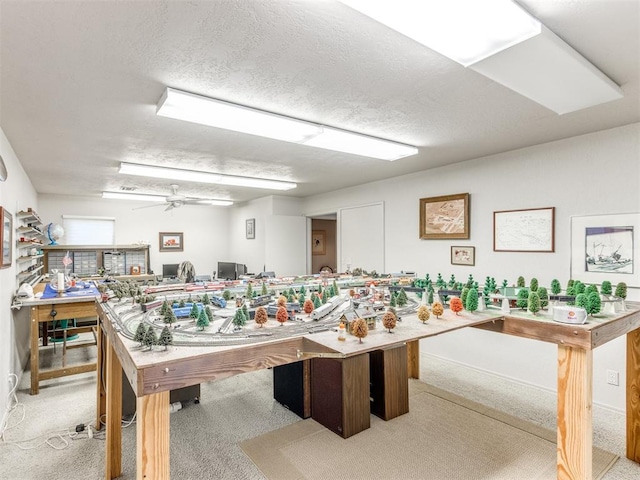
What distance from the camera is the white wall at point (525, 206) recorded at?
9.95 ft

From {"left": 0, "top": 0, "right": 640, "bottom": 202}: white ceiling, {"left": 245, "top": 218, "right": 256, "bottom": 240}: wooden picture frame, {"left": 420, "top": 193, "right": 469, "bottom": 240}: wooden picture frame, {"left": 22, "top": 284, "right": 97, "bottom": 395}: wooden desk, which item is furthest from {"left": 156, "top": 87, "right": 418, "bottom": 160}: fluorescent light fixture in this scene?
{"left": 245, "top": 218, "right": 256, "bottom": 240}: wooden picture frame

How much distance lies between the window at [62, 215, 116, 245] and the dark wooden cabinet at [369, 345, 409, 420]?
6448 millimetres

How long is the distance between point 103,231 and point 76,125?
5.01 m

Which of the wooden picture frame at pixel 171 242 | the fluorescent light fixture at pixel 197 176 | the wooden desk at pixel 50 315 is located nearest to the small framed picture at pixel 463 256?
the fluorescent light fixture at pixel 197 176

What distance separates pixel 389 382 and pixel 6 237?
3465 millimetres

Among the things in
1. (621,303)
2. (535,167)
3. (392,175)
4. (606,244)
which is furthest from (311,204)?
(621,303)

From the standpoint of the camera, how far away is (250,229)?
24.6 feet

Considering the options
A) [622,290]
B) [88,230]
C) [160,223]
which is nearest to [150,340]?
[622,290]

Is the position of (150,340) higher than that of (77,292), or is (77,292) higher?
(150,340)

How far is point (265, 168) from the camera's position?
14.5ft

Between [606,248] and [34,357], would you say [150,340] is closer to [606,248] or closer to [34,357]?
[34,357]

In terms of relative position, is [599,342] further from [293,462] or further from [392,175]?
[392,175]

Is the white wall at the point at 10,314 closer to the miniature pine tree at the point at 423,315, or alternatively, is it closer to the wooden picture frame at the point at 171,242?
the miniature pine tree at the point at 423,315

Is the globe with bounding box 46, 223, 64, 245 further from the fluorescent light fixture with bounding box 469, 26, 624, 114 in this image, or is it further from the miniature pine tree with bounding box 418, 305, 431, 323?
the fluorescent light fixture with bounding box 469, 26, 624, 114
